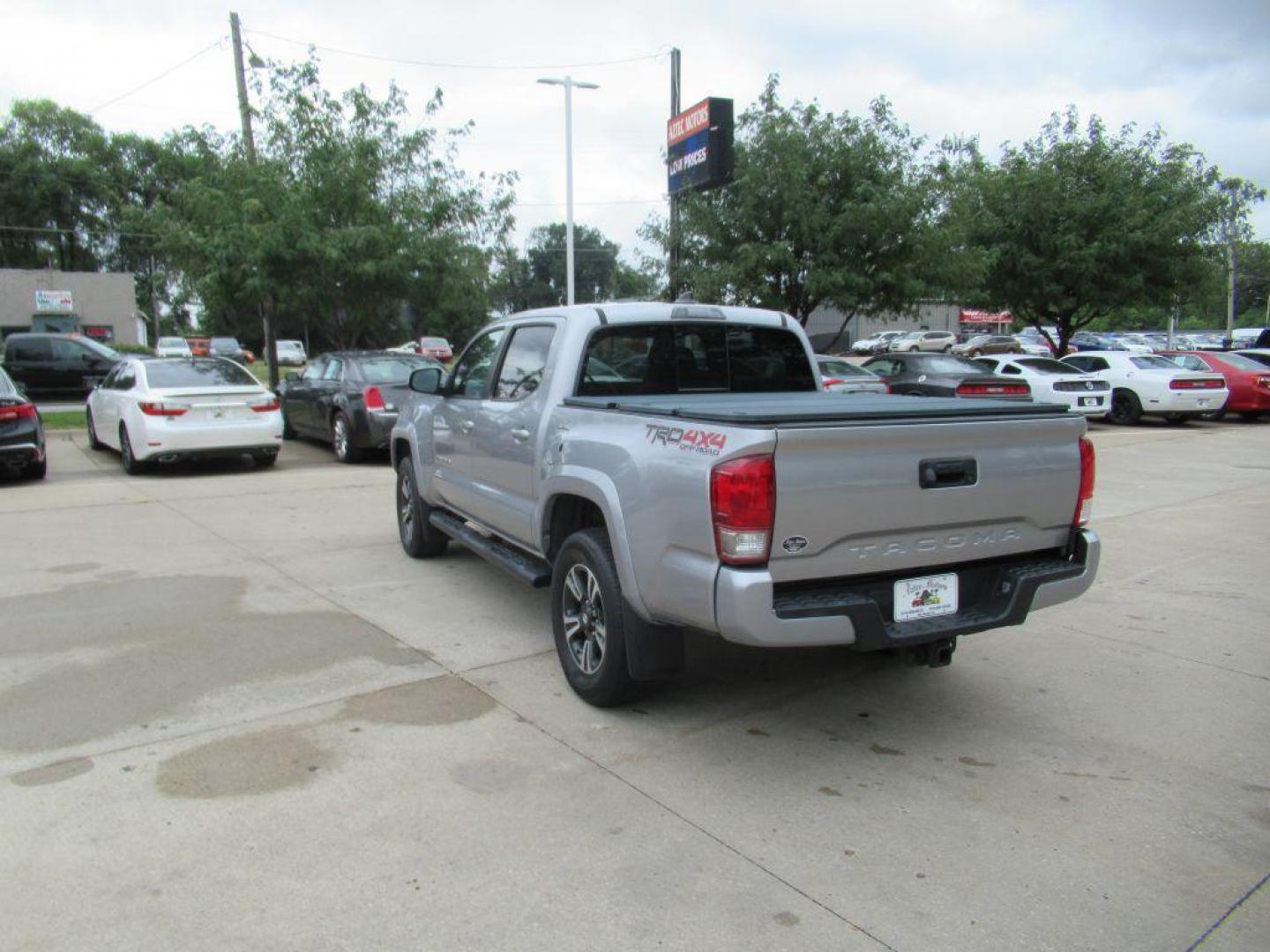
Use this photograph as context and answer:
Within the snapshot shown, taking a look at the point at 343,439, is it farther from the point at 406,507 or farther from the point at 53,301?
the point at 53,301

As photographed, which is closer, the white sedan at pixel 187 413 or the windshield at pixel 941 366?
the white sedan at pixel 187 413

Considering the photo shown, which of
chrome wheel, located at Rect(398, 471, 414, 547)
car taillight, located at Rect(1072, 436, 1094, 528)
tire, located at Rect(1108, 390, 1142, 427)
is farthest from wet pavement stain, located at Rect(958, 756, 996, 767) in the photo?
tire, located at Rect(1108, 390, 1142, 427)

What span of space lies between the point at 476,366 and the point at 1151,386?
17216 mm

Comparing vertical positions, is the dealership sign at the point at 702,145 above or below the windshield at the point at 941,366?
above

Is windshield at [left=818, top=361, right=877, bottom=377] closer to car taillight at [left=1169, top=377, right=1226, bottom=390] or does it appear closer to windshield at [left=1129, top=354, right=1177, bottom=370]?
windshield at [left=1129, top=354, right=1177, bottom=370]

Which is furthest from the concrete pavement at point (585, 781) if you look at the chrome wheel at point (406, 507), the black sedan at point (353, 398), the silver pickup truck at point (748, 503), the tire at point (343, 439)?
the tire at point (343, 439)

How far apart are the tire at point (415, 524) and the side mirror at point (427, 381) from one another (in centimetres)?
90

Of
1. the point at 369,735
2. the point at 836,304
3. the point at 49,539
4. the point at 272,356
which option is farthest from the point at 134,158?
the point at 369,735

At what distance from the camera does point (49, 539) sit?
8.03 m

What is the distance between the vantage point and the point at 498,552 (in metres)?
5.75

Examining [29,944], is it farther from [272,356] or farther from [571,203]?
[571,203]

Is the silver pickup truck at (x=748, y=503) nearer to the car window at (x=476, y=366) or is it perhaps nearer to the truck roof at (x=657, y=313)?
the truck roof at (x=657, y=313)

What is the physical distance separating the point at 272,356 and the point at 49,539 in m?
11.5

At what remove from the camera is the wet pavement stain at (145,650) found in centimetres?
433
